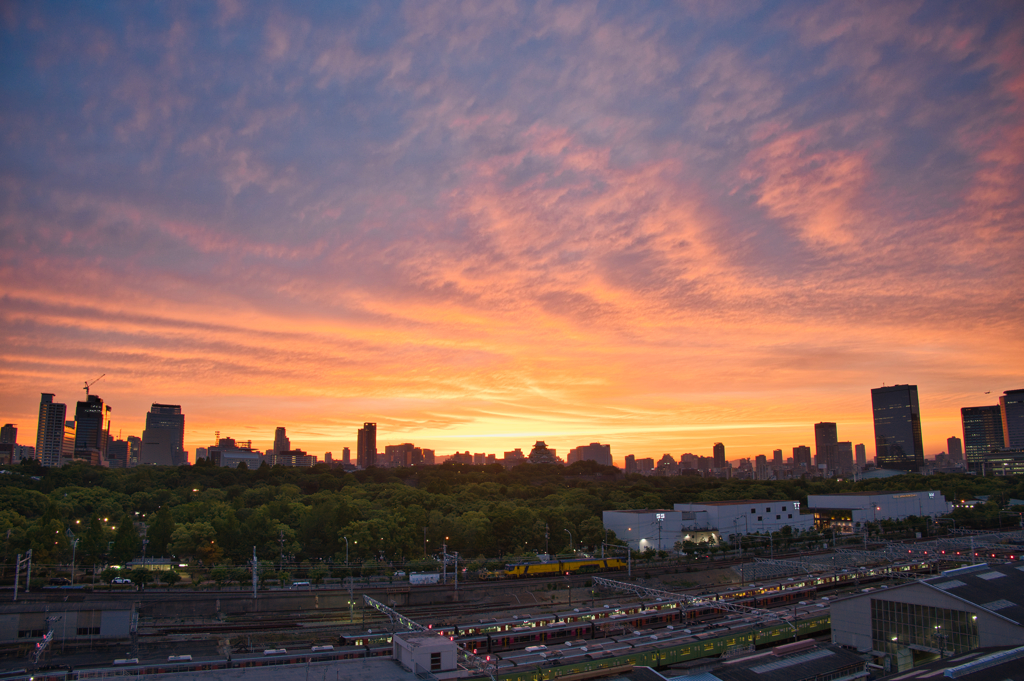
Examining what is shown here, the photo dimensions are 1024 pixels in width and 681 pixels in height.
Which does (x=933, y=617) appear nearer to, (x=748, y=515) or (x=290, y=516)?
(x=748, y=515)

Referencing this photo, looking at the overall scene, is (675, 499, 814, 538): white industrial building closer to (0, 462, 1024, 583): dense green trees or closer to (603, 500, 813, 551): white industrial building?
(603, 500, 813, 551): white industrial building

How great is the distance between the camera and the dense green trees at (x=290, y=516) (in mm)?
64688

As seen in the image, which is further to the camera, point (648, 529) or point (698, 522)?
point (698, 522)

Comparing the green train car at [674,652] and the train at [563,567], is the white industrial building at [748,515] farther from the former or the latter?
the green train car at [674,652]

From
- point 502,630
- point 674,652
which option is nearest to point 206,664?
point 502,630

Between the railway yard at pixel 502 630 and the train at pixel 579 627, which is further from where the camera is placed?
the train at pixel 579 627

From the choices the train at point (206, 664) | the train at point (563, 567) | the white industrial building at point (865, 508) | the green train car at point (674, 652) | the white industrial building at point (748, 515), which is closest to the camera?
the train at point (206, 664)

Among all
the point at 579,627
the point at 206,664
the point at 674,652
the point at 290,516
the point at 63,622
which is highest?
the point at 290,516

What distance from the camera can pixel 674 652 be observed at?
38.6m

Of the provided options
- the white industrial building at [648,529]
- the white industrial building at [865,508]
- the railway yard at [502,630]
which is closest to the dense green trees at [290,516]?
the white industrial building at [648,529]

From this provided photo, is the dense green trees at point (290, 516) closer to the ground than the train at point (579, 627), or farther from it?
farther from it

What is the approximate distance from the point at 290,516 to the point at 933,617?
220 ft

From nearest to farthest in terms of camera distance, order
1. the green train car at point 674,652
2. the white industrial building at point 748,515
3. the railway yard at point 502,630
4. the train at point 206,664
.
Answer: the train at point 206,664 → the green train car at point 674,652 → the railway yard at point 502,630 → the white industrial building at point 748,515

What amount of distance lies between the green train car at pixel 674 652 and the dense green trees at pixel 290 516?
33574 mm
